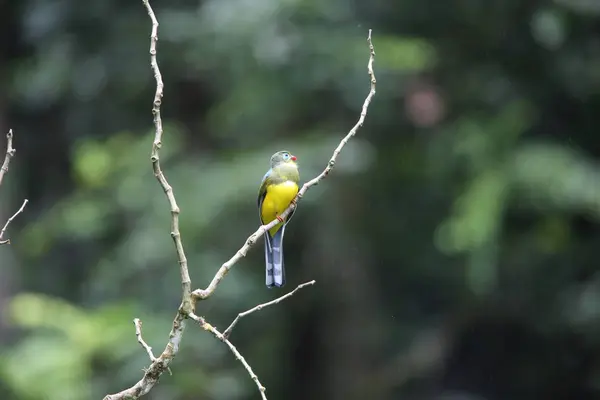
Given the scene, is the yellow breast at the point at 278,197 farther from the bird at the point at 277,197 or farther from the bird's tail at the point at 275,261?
the bird's tail at the point at 275,261

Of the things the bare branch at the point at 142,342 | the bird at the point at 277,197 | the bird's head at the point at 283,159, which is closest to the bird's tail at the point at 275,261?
the bird at the point at 277,197

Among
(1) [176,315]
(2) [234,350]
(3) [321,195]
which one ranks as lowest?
(2) [234,350]

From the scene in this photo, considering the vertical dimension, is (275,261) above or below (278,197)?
below

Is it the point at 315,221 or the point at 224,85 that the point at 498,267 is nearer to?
the point at 315,221

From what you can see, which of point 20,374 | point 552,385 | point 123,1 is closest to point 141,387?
point 20,374

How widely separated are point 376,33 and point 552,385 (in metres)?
4.12

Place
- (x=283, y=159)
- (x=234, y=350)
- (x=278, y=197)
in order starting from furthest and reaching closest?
(x=283, y=159)
(x=278, y=197)
(x=234, y=350)

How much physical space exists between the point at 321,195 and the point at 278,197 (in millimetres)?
4820

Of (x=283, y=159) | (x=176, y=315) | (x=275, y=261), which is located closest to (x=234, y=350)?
(x=176, y=315)

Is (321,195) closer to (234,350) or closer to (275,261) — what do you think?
(275,261)

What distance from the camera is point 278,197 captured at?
14.4 ft

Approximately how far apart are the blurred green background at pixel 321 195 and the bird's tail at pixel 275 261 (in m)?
4.35

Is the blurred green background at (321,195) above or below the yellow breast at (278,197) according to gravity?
above

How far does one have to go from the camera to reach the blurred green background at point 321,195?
8.70 meters
